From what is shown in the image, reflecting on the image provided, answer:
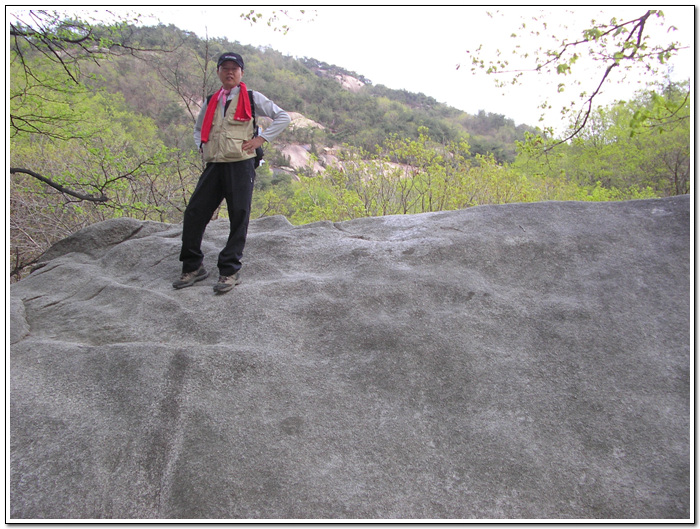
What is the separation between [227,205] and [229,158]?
364 millimetres

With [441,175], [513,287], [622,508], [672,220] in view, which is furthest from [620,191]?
[622,508]

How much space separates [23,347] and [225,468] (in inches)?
68.7

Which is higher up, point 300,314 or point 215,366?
point 300,314

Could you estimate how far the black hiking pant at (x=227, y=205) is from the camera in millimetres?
3504

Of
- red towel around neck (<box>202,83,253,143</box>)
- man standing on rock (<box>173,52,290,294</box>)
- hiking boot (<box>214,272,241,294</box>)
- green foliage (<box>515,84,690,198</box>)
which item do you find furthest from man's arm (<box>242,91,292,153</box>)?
green foliage (<box>515,84,690,198</box>)

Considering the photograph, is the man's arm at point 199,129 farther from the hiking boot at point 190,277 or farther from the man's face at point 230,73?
the hiking boot at point 190,277

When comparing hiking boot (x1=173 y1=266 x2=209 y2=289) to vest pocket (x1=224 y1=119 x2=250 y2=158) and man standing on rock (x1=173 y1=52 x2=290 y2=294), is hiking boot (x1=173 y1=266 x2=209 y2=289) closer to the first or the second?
man standing on rock (x1=173 y1=52 x2=290 y2=294)

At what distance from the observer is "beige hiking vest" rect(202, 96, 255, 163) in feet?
11.3

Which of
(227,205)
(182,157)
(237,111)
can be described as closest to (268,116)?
(237,111)

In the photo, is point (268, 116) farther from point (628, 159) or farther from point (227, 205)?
point (628, 159)

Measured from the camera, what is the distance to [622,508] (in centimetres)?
195

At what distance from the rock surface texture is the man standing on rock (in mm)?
302

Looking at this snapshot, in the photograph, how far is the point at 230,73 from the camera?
348cm

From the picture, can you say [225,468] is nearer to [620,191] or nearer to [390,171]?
[390,171]
